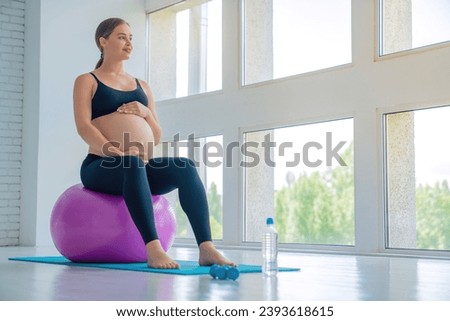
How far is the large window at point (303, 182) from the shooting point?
17.9 ft

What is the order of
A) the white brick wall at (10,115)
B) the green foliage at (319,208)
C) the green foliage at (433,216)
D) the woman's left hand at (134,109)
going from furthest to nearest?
the white brick wall at (10,115), the green foliage at (319,208), the green foliage at (433,216), the woman's left hand at (134,109)

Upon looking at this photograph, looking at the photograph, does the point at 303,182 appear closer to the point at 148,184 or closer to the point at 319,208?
the point at 319,208

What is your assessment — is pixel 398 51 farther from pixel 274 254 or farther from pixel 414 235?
pixel 274 254

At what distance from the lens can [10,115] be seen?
6945 mm

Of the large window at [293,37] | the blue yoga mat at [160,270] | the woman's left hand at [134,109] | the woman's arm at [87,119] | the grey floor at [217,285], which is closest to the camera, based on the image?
the grey floor at [217,285]

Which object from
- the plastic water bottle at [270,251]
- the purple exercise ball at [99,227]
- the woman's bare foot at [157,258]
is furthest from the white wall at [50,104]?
the plastic water bottle at [270,251]

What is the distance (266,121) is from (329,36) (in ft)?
2.89

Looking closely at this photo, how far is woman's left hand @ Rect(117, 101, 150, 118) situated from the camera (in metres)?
3.53

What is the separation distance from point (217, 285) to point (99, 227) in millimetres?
1155

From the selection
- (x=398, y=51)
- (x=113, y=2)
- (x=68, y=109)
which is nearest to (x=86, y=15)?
(x=113, y=2)

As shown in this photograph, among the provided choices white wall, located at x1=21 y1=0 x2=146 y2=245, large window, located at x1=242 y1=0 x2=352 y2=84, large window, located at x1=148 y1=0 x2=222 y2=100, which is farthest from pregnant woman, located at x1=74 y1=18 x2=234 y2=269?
white wall, located at x1=21 y1=0 x2=146 y2=245

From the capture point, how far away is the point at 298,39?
5.96 meters

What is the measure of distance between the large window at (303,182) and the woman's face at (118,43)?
235cm

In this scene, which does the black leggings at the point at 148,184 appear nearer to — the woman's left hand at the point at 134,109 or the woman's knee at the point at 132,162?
the woman's knee at the point at 132,162
